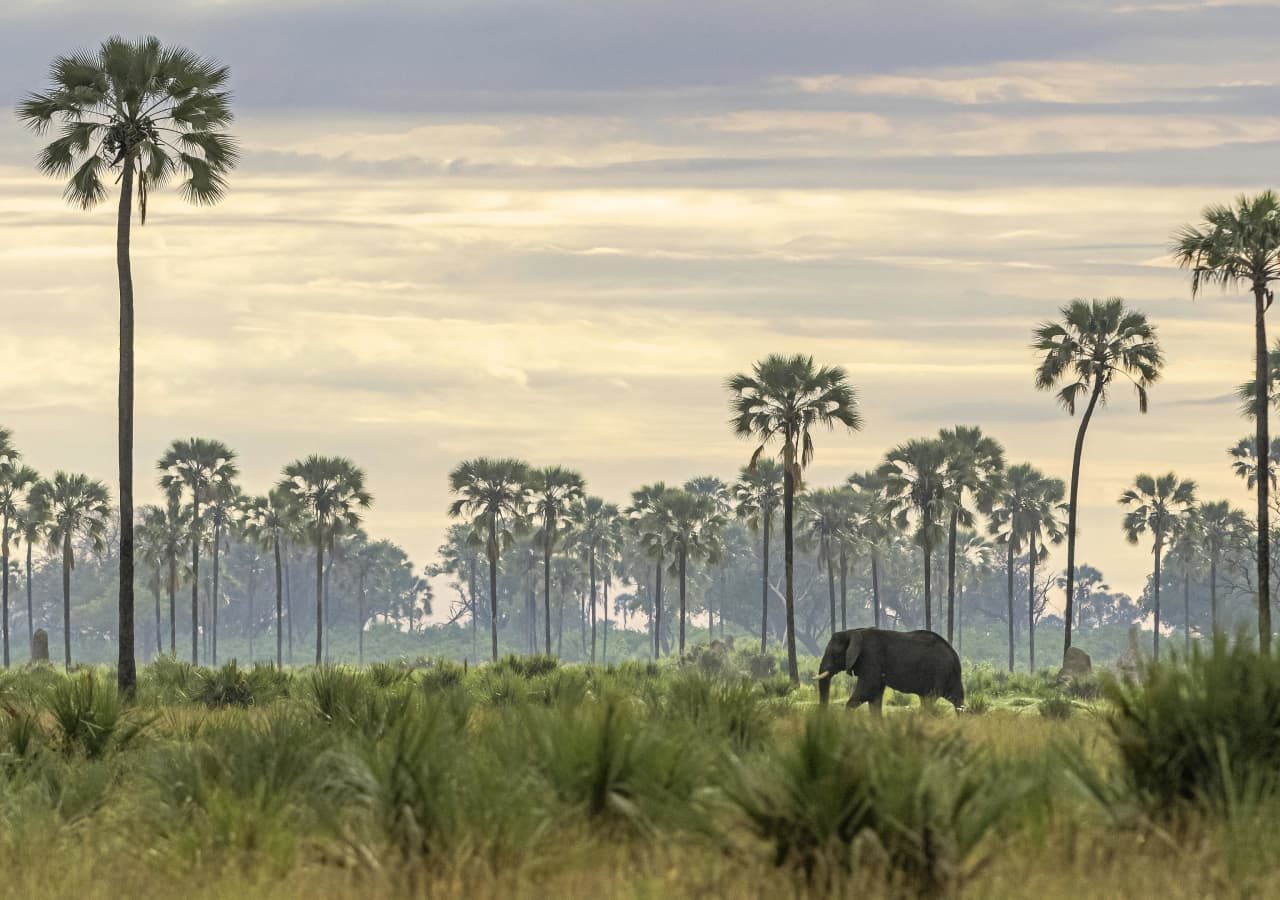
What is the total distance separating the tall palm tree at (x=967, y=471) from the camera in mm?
77250

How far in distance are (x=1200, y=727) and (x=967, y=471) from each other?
67678 millimetres

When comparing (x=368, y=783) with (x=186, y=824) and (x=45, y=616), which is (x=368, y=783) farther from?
(x=45, y=616)

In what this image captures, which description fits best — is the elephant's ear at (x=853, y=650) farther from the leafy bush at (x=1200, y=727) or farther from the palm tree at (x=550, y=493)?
the palm tree at (x=550, y=493)

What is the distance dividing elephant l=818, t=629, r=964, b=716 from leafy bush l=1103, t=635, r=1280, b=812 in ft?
71.2

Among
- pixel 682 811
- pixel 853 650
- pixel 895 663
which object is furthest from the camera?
pixel 895 663

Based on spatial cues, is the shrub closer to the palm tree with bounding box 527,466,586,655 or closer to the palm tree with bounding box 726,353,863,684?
the palm tree with bounding box 726,353,863,684

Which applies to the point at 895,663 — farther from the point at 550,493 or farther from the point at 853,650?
the point at 550,493

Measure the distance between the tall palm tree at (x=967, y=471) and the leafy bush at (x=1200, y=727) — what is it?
210ft

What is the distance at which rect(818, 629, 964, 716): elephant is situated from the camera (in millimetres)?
33469

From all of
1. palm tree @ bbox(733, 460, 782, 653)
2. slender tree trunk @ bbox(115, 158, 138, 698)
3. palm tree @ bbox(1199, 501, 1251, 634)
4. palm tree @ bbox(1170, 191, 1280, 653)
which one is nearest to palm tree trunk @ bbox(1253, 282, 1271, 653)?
palm tree @ bbox(1170, 191, 1280, 653)

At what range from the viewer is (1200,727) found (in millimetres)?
10758

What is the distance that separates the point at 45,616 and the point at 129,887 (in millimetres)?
169360

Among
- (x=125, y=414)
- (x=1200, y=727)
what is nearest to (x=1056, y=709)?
(x=125, y=414)

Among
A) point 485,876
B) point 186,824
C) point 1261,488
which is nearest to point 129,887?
point 186,824
